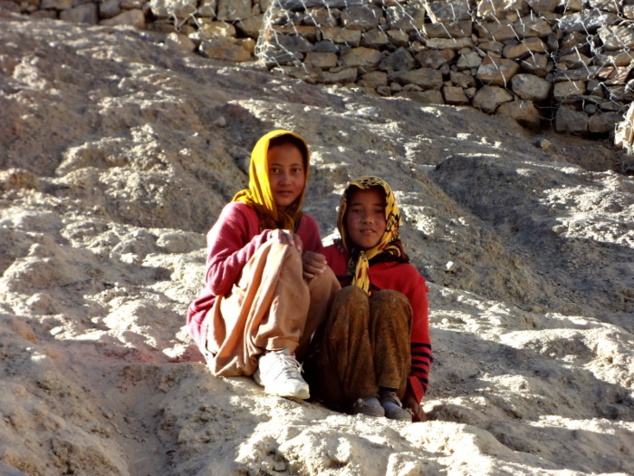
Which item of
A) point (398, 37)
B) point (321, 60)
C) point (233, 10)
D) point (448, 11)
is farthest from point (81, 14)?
point (448, 11)

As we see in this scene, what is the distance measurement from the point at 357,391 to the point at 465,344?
103 cm

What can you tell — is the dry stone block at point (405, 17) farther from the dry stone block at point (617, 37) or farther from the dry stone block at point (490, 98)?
the dry stone block at point (617, 37)

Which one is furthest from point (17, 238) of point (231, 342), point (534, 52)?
point (534, 52)

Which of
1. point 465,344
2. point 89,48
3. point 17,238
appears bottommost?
point 465,344

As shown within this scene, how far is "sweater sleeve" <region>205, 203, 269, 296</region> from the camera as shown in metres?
2.66

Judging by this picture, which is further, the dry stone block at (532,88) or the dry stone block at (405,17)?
the dry stone block at (405,17)

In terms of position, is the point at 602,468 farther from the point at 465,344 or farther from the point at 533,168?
the point at 533,168

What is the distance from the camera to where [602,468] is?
92.8 inches

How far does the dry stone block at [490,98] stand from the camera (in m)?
7.29

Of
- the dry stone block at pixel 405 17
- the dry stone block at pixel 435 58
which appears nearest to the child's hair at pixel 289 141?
the dry stone block at pixel 435 58

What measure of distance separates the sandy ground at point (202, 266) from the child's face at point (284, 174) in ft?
2.25

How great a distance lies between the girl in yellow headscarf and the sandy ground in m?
0.08

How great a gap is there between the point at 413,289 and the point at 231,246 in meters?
0.69

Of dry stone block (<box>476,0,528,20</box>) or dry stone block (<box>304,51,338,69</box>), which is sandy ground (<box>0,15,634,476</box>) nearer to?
dry stone block (<box>304,51,338,69</box>)
